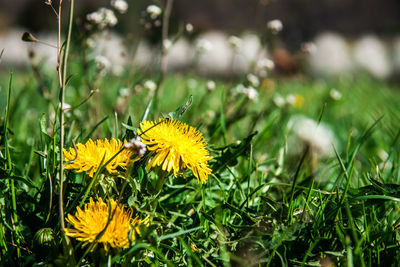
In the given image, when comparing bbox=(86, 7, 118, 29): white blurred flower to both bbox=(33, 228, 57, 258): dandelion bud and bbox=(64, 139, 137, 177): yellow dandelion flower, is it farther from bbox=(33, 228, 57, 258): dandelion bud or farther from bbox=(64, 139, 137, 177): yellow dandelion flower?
bbox=(33, 228, 57, 258): dandelion bud

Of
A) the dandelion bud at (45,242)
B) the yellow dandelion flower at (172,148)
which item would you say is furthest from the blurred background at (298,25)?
the dandelion bud at (45,242)

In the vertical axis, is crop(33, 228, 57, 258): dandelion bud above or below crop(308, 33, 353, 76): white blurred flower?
above

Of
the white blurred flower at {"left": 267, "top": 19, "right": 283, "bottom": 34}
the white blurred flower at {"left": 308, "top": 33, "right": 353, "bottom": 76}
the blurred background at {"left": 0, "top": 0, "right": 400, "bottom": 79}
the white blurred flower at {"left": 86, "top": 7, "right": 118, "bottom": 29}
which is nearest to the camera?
the white blurred flower at {"left": 86, "top": 7, "right": 118, "bottom": 29}

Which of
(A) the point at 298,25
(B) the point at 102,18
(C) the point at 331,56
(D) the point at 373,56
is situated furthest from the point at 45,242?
(A) the point at 298,25

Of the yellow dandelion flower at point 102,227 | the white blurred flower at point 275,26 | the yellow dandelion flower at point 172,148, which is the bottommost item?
the yellow dandelion flower at point 102,227

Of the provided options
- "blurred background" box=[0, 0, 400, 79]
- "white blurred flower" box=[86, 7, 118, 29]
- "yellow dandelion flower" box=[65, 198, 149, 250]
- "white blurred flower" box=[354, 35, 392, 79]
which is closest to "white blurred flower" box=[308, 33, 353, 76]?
"blurred background" box=[0, 0, 400, 79]

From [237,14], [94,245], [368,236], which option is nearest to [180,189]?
[94,245]

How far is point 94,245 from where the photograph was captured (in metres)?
0.61

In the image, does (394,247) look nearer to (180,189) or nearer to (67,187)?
(180,189)

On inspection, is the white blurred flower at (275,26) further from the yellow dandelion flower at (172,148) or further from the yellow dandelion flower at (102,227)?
the yellow dandelion flower at (102,227)

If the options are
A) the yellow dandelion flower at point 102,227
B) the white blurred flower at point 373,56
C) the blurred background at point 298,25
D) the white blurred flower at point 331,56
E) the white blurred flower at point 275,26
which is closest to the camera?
the yellow dandelion flower at point 102,227

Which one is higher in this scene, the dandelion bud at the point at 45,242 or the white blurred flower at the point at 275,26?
the white blurred flower at the point at 275,26

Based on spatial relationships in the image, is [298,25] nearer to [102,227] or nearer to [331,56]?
[331,56]

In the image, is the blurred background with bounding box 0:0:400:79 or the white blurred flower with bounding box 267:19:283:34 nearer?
the white blurred flower with bounding box 267:19:283:34
